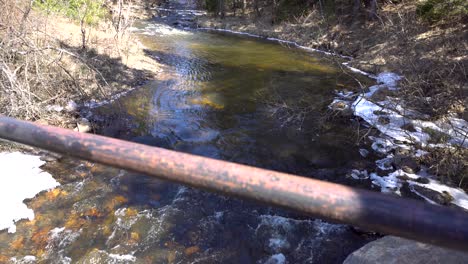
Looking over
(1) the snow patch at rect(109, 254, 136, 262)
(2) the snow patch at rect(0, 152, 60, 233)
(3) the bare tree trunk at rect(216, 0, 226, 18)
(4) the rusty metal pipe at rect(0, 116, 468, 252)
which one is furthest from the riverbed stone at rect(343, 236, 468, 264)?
Result: (3) the bare tree trunk at rect(216, 0, 226, 18)

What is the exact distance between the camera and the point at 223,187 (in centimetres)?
97

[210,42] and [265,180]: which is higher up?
[265,180]

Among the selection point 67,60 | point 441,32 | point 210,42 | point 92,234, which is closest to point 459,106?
point 441,32

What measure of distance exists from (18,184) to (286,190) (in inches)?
249

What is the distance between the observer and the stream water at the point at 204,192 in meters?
4.96

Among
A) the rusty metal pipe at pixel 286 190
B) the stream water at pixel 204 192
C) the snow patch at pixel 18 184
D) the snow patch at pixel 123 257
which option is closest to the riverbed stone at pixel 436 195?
the stream water at pixel 204 192

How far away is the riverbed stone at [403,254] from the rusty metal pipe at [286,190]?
311 centimetres

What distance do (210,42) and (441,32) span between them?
1172 cm

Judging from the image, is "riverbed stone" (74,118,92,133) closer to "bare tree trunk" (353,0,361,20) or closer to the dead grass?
the dead grass

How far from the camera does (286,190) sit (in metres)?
0.92

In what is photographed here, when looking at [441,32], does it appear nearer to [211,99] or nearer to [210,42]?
[211,99]

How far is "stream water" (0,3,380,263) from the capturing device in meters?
4.96

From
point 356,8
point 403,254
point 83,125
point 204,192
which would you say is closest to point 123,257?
point 204,192

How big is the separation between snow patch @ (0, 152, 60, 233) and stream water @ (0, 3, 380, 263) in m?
0.15
